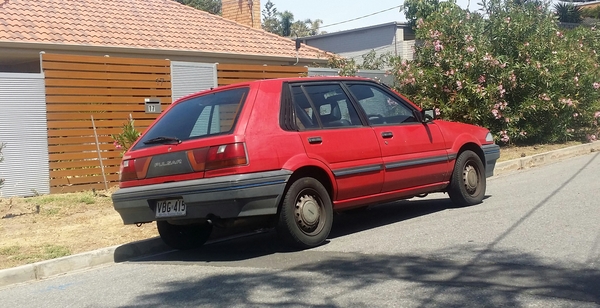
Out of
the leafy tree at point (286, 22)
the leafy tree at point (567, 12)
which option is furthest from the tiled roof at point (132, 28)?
the leafy tree at point (286, 22)

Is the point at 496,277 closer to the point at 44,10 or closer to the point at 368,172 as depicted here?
the point at 368,172

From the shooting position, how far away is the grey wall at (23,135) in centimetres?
1102

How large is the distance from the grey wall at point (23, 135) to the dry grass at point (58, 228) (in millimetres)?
420

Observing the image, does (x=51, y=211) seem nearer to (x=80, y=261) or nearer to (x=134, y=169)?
(x=80, y=261)

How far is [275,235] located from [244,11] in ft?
57.3

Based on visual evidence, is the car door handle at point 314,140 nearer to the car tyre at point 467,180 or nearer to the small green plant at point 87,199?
the car tyre at point 467,180

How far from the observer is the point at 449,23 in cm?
1507

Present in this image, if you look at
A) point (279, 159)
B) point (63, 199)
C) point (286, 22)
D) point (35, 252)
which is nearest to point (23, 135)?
point (63, 199)

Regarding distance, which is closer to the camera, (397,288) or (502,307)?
(502,307)

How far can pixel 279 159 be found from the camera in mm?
6461

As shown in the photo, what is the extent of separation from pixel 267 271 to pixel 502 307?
2.16 metres

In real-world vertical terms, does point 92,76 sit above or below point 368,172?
above

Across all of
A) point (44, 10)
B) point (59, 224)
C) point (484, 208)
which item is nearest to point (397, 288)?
point (484, 208)

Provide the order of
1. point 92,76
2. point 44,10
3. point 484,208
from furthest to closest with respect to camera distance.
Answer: point 44,10
point 92,76
point 484,208
